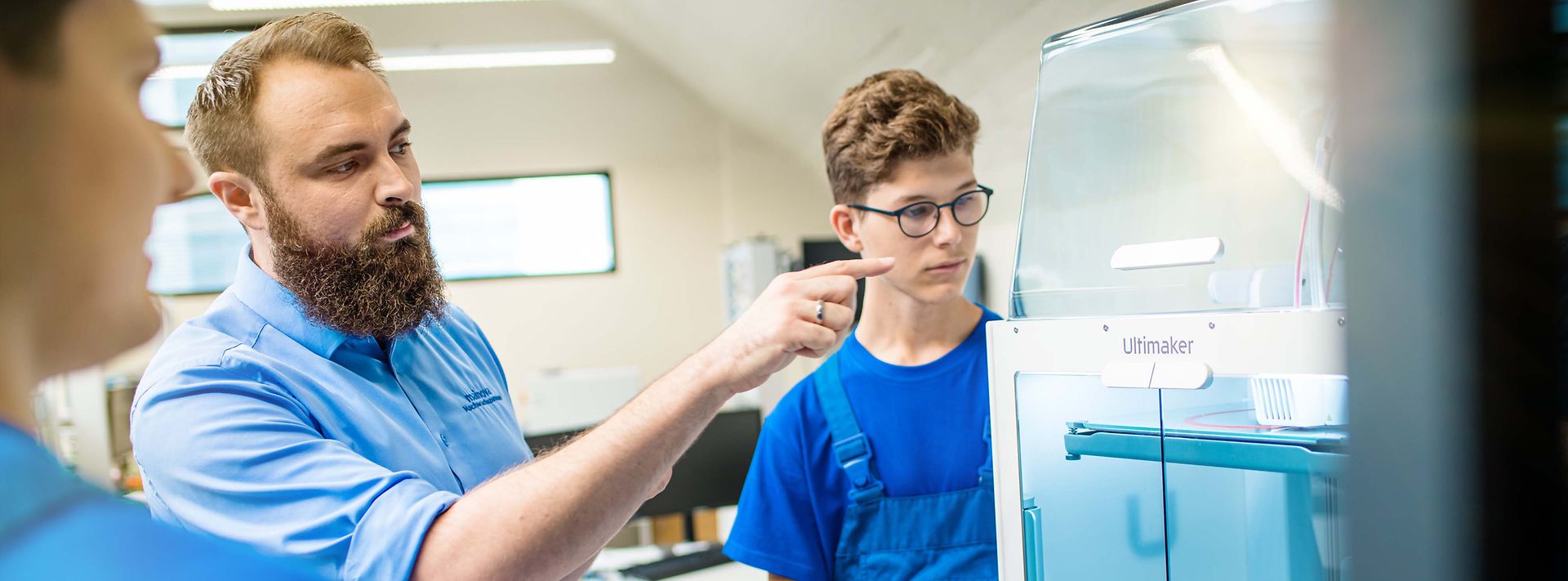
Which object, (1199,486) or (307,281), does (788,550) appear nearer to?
(1199,486)

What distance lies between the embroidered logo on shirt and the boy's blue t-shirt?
0.44 metres

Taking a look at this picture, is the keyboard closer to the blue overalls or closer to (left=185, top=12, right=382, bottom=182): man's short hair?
the blue overalls

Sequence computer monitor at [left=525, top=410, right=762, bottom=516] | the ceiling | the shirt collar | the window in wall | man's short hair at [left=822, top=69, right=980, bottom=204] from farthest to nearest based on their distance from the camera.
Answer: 1. the window in wall
2. computer monitor at [left=525, top=410, right=762, bottom=516]
3. the ceiling
4. man's short hair at [left=822, top=69, right=980, bottom=204]
5. the shirt collar

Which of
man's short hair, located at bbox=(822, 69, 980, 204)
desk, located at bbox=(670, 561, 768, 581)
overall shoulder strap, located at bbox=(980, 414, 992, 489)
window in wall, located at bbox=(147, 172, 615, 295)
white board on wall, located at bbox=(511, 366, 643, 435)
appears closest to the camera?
overall shoulder strap, located at bbox=(980, 414, 992, 489)

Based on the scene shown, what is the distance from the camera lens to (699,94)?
6953 mm

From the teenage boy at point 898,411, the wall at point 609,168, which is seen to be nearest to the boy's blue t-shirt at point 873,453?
the teenage boy at point 898,411

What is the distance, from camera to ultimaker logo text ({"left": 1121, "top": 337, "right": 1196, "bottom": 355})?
0.86 m

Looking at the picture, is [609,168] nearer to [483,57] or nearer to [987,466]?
[483,57]

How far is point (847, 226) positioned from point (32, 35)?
1.25 meters

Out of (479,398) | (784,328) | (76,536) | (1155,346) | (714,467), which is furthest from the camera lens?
(714,467)

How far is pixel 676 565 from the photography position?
338cm

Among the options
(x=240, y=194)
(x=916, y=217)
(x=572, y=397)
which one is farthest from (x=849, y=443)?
(x=572, y=397)

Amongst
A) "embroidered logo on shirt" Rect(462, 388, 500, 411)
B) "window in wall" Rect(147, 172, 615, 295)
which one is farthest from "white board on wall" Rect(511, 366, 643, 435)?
"embroidered logo on shirt" Rect(462, 388, 500, 411)

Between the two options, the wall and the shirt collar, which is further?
the wall
